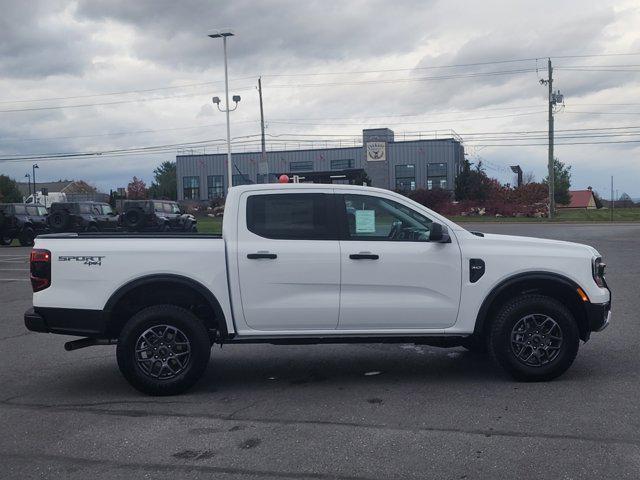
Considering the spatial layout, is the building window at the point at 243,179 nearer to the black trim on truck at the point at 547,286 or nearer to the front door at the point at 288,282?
the front door at the point at 288,282

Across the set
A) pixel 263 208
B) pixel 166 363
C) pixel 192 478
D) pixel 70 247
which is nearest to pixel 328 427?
pixel 192 478

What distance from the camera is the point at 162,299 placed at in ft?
21.7

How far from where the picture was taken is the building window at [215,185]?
82338 millimetres

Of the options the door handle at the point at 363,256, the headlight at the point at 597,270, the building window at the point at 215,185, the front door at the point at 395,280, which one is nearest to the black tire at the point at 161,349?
the front door at the point at 395,280

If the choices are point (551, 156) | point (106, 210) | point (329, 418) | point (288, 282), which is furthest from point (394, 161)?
point (329, 418)

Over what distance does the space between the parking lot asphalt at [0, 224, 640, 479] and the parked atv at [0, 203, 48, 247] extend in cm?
2213

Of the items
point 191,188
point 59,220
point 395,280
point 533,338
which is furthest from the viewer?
point 191,188

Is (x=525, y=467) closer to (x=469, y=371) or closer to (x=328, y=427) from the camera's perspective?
(x=328, y=427)

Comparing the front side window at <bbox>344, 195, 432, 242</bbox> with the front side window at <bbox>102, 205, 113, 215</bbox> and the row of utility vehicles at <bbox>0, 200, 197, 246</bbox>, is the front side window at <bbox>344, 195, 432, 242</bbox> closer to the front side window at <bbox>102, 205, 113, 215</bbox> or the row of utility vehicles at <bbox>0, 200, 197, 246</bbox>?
the row of utility vehicles at <bbox>0, 200, 197, 246</bbox>

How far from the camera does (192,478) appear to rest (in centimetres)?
451

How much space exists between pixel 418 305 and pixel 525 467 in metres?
2.11

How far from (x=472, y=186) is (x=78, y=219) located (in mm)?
38021

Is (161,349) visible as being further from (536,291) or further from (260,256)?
(536,291)

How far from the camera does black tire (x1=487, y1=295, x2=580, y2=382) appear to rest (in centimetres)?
651
